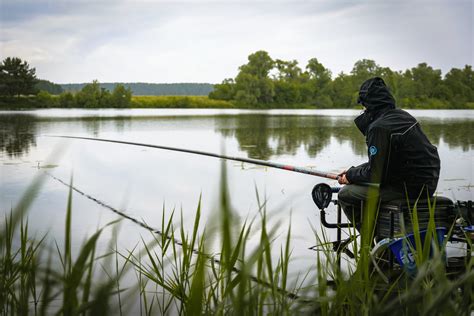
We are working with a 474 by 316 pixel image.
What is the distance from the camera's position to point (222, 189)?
45.3 inches

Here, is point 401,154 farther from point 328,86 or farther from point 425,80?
point 328,86

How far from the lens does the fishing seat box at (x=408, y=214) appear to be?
11.2ft

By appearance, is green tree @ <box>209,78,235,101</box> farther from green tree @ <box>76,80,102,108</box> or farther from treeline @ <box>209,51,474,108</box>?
green tree @ <box>76,80,102,108</box>

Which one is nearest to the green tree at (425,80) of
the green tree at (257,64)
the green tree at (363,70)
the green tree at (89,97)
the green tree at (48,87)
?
the green tree at (363,70)

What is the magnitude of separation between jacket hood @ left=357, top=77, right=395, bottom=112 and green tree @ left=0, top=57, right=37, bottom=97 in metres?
95.5

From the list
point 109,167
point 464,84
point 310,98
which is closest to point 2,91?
point 310,98

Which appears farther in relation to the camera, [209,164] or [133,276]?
[209,164]

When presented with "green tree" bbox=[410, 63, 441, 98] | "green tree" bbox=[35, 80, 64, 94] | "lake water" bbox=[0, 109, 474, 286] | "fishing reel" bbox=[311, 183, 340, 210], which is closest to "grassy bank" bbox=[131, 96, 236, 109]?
"green tree" bbox=[35, 80, 64, 94]

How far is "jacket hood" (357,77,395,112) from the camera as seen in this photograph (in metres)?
3.71

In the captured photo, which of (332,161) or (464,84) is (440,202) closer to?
(332,161)

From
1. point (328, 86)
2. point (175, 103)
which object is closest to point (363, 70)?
point (328, 86)

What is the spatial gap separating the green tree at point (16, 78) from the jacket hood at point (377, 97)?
95480mm

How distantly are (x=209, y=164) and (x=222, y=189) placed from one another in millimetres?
10599

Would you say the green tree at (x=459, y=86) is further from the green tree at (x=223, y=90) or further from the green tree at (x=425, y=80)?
the green tree at (x=223, y=90)
